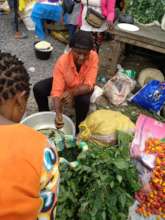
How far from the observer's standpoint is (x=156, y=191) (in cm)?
269

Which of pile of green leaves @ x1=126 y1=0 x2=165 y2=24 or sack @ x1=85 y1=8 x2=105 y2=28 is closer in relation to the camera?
sack @ x1=85 y1=8 x2=105 y2=28

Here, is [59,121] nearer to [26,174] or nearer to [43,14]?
[26,174]

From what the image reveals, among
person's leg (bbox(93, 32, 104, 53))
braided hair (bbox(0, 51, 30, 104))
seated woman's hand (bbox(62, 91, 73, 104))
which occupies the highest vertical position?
braided hair (bbox(0, 51, 30, 104))

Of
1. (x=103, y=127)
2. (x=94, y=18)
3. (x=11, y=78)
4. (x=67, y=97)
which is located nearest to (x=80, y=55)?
(x=67, y=97)

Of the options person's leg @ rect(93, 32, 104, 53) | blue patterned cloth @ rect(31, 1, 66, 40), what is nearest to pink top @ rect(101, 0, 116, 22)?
person's leg @ rect(93, 32, 104, 53)

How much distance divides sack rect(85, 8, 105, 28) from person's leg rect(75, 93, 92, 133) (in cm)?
156

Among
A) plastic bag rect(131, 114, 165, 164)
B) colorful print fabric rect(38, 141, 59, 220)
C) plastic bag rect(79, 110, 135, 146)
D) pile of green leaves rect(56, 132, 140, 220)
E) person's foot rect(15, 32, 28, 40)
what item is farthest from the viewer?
person's foot rect(15, 32, 28, 40)

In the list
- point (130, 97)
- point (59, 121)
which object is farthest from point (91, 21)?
point (59, 121)

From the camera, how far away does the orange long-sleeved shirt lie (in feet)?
10.8

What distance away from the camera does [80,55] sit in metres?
3.19

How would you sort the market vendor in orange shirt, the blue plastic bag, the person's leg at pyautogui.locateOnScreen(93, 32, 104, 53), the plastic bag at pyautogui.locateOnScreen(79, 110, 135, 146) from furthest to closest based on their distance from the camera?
the person's leg at pyautogui.locateOnScreen(93, 32, 104, 53) < the blue plastic bag < the market vendor in orange shirt < the plastic bag at pyautogui.locateOnScreen(79, 110, 135, 146)

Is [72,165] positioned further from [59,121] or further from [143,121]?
[143,121]

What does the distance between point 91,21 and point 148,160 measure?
2427 mm

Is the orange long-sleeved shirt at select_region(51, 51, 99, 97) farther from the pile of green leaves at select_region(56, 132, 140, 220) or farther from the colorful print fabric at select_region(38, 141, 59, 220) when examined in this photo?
the colorful print fabric at select_region(38, 141, 59, 220)
